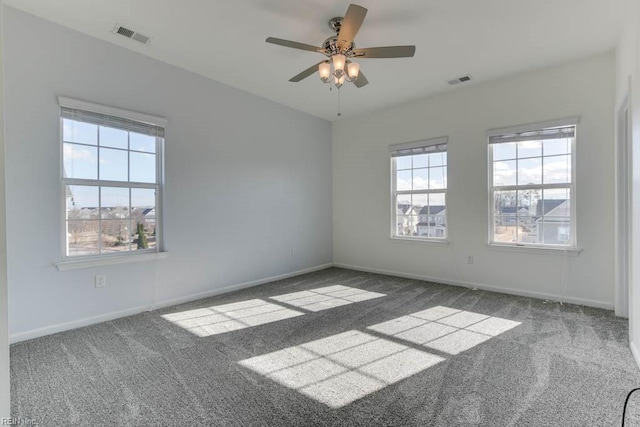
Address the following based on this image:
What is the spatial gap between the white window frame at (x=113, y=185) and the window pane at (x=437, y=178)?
375 centimetres

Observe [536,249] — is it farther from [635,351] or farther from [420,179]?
[420,179]

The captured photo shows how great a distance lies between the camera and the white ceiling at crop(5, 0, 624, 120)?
2.62 metres

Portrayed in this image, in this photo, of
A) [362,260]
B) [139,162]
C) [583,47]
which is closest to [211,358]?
[139,162]

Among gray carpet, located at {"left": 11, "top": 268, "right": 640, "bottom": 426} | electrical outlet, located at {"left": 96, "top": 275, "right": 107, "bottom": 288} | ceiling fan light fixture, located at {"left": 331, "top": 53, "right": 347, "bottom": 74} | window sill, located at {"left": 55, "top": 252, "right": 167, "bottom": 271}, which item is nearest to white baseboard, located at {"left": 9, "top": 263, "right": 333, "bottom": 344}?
gray carpet, located at {"left": 11, "top": 268, "right": 640, "bottom": 426}

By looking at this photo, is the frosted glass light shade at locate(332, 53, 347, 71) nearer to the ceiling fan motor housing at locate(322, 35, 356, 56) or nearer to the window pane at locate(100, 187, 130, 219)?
the ceiling fan motor housing at locate(322, 35, 356, 56)

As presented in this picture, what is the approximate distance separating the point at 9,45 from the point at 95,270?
2.09m

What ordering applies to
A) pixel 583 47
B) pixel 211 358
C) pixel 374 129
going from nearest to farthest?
pixel 211 358
pixel 583 47
pixel 374 129

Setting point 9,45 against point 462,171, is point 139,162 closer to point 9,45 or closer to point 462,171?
point 9,45

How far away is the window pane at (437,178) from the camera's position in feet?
15.4

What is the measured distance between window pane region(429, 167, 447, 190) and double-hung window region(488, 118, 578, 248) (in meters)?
0.66

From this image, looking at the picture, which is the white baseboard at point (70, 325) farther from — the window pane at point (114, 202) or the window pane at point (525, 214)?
the window pane at point (525, 214)

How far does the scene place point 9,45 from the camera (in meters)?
2.66

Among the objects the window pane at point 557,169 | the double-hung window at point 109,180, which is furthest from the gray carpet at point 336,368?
the window pane at point 557,169

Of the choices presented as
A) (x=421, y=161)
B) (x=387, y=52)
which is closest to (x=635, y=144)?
(x=387, y=52)
